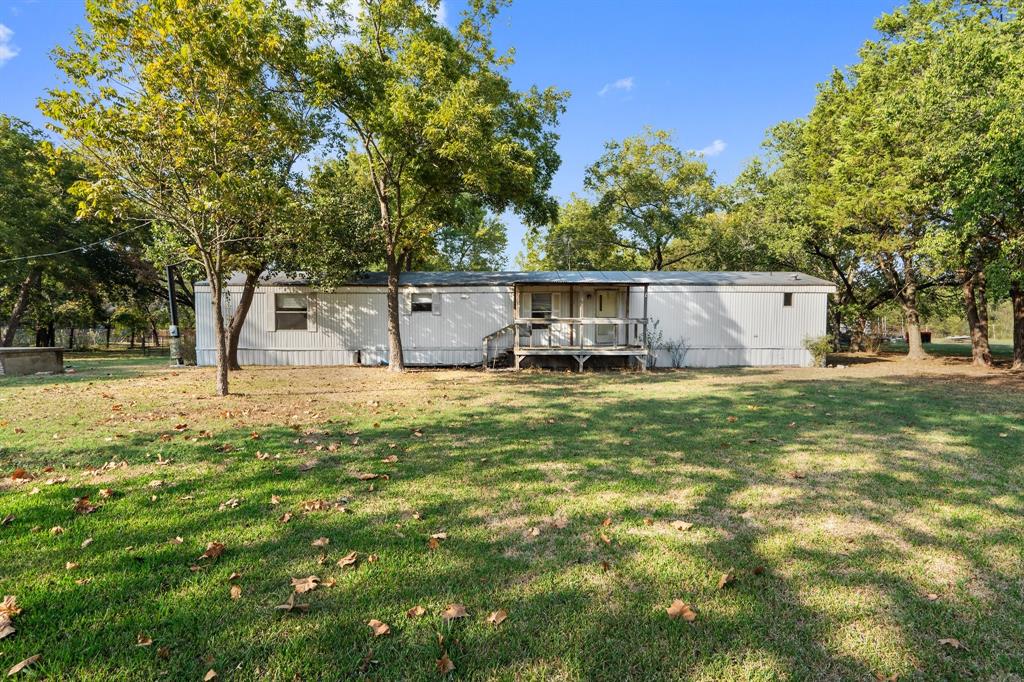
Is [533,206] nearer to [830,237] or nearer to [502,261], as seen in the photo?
[830,237]

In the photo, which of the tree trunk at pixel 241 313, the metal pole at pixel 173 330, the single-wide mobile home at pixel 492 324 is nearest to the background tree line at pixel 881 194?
the single-wide mobile home at pixel 492 324

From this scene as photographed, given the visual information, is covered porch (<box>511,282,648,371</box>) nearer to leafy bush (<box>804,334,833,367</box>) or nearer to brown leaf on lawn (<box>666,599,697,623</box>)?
leafy bush (<box>804,334,833,367</box>)

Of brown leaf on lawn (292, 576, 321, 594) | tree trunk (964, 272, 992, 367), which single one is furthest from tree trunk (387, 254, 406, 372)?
tree trunk (964, 272, 992, 367)

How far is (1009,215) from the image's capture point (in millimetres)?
11195

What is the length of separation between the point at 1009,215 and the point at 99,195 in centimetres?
1882

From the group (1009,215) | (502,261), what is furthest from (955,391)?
(502,261)

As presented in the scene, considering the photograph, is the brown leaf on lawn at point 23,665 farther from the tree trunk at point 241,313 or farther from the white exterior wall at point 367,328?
the white exterior wall at point 367,328

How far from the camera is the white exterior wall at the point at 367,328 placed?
16.6 meters

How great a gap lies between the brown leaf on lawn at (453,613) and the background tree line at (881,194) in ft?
45.7

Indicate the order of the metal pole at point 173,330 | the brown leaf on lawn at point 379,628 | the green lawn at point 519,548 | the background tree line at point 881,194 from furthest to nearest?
the metal pole at point 173,330, the background tree line at point 881,194, the brown leaf on lawn at point 379,628, the green lawn at point 519,548

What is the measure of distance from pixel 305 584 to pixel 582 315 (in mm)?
15326

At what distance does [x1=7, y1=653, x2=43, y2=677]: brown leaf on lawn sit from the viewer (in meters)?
1.98

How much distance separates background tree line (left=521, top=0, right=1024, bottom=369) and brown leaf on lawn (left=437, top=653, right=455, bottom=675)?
558 inches

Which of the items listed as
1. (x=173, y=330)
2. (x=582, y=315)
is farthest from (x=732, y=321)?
(x=173, y=330)
